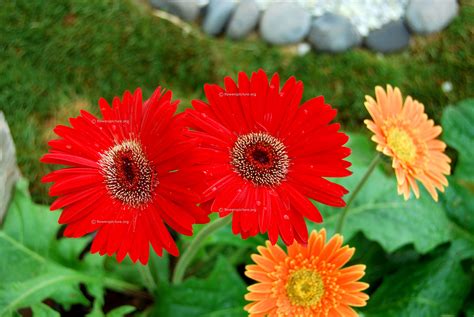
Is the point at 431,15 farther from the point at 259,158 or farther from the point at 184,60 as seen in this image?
the point at 259,158

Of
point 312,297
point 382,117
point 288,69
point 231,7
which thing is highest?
point 231,7

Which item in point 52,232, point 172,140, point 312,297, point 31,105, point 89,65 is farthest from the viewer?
point 89,65

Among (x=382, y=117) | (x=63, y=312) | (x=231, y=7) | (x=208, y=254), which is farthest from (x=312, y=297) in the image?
(x=231, y=7)

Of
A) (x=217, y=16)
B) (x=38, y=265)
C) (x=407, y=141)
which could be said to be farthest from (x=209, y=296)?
(x=217, y=16)

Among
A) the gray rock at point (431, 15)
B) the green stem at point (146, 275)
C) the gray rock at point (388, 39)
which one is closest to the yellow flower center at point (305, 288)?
the green stem at point (146, 275)

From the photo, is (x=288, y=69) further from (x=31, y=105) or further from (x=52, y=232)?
(x=52, y=232)

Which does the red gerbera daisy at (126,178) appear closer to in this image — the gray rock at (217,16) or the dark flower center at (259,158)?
the dark flower center at (259,158)
